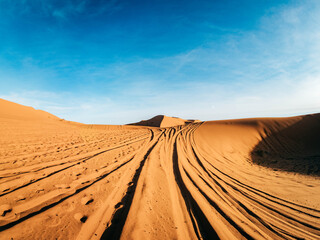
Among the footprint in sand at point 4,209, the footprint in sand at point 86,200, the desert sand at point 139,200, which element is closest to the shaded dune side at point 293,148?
the desert sand at point 139,200

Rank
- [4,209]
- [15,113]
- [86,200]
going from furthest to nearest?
[15,113]
[86,200]
[4,209]

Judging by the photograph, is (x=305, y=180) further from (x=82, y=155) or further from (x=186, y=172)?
(x=82, y=155)

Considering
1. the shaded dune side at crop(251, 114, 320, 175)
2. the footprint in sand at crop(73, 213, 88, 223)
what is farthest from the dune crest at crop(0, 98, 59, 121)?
the shaded dune side at crop(251, 114, 320, 175)

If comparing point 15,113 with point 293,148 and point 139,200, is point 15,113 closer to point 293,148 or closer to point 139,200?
point 139,200

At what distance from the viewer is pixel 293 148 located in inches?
412

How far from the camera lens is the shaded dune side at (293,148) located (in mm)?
7407

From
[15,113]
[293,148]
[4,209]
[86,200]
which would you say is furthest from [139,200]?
[15,113]

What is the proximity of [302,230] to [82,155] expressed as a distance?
6.35 metres

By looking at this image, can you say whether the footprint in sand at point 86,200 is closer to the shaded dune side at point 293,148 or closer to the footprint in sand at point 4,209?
the footprint in sand at point 4,209

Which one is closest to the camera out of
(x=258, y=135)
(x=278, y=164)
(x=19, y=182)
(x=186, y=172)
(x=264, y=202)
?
(x=19, y=182)

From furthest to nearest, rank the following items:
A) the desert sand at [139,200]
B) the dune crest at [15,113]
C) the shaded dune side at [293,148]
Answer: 1. the dune crest at [15,113]
2. the shaded dune side at [293,148]
3. the desert sand at [139,200]

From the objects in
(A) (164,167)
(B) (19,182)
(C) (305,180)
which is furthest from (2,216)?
(C) (305,180)

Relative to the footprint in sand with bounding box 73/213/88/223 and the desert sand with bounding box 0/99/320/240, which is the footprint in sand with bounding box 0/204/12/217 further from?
the footprint in sand with bounding box 73/213/88/223

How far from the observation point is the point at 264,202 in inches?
138
